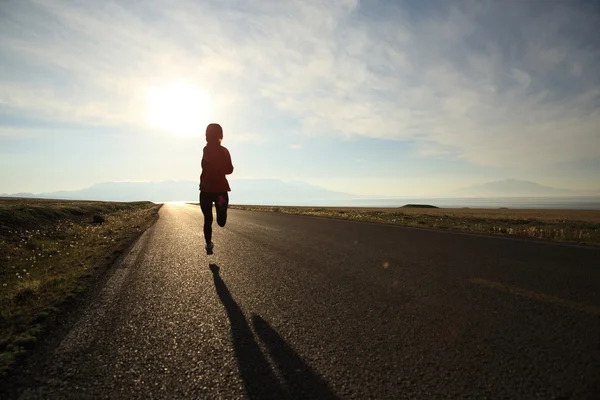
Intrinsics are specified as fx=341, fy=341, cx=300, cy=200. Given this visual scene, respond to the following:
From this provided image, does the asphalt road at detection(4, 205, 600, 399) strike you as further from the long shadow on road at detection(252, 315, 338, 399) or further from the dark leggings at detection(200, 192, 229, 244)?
the dark leggings at detection(200, 192, 229, 244)

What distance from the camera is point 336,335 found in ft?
10.0

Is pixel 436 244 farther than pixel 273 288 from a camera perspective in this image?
Yes

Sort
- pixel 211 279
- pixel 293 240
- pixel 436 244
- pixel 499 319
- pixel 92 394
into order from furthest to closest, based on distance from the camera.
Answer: pixel 293 240, pixel 436 244, pixel 211 279, pixel 499 319, pixel 92 394

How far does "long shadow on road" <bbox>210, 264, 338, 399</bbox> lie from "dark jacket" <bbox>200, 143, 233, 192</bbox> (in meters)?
4.48

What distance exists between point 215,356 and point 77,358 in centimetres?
110

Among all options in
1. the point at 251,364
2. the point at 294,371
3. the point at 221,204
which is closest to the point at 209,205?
the point at 221,204

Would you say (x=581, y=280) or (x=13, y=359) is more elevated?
(x=581, y=280)

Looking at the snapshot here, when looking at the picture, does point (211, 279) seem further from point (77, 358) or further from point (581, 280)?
point (581, 280)

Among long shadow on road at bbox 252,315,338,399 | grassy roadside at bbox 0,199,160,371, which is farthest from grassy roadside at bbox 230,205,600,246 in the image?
grassy roadside at bbox 0,199,160,371

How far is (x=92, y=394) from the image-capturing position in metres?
2.20

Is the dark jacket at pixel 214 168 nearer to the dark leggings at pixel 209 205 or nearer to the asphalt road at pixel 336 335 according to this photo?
the dark leggings at pixel 209 205

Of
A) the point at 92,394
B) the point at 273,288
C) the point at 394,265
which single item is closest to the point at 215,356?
the point at 92,394

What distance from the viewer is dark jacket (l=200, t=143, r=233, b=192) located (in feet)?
24.5

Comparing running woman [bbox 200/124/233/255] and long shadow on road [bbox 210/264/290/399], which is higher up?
running woman [bbox 200/124/233/255]
